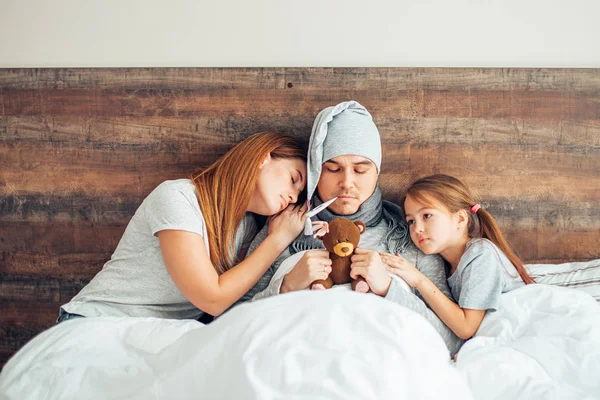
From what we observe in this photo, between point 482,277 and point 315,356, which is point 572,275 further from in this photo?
point 315,356

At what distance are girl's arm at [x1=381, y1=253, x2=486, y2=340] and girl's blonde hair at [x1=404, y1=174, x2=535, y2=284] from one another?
20 cm

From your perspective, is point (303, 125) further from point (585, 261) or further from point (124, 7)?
point (585, 261)

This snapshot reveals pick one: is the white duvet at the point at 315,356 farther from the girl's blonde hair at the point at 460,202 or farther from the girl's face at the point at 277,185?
the girl's face at the point at 277,185

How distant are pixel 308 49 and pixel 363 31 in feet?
Answer: 0.63

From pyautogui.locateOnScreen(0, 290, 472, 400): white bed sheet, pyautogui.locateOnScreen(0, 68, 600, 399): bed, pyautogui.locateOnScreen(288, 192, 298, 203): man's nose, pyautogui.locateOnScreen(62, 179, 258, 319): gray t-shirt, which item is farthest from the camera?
pyautogui.locateOnScreen(0, 68, 600, 399): bed

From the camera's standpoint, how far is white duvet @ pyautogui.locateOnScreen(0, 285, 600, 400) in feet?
2.78

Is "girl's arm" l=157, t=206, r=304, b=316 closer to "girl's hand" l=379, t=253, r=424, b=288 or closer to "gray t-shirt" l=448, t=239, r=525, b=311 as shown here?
"girl's hand" l=379, t=253, r=424, b=288

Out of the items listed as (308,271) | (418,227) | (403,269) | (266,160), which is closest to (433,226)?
(418,227)

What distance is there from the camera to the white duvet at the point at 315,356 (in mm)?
847

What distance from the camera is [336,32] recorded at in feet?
5.56

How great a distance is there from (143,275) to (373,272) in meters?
0.65

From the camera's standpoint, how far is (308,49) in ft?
5.58

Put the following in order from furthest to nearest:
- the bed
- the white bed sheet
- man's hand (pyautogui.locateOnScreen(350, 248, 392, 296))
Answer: the bed, man's hand (pyautogui.locateOnScreen(350, 248, 392, 296)), the white bed sheet

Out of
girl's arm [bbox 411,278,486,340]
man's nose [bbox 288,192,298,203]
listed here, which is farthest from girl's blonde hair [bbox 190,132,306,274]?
girl's arm [bbox 411,278,486,340]
